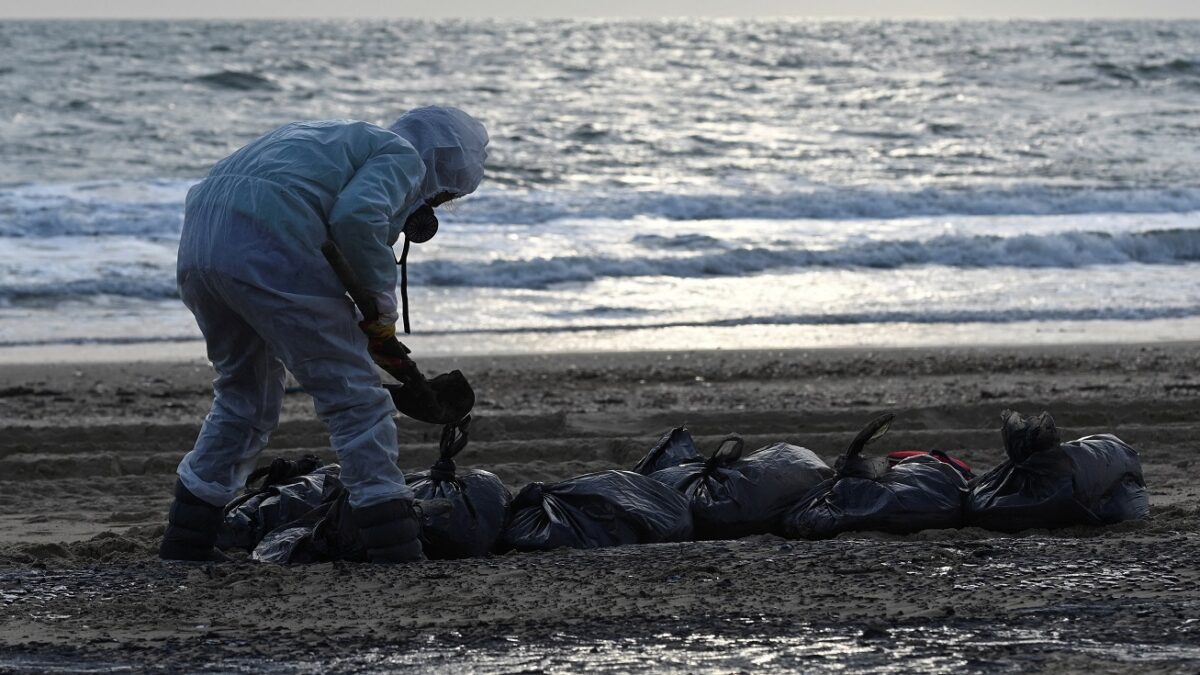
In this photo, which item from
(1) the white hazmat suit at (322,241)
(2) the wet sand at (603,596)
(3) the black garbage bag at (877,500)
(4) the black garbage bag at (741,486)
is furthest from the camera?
(4) the black garbage bag at (741,486)

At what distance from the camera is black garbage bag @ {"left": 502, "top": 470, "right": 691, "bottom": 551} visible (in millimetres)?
4449

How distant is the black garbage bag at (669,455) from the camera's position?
203 inches

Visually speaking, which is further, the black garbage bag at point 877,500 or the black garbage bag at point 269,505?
the black garbage bag at point 269,505

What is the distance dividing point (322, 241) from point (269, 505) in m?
1.19

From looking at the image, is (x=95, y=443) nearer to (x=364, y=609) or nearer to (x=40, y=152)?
(x=364, y=609)

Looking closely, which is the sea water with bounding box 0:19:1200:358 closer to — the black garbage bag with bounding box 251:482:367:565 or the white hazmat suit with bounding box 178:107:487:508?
the black garbage bag with bounding box 251:482:367:565

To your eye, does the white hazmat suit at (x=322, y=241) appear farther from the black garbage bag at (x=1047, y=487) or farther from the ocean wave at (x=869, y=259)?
the ocean wave at (x=869, y=259)

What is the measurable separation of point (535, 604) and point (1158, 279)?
10.3 m

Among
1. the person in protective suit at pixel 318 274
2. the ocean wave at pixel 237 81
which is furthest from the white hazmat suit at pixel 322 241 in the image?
the ocean wave at pixel 237 81

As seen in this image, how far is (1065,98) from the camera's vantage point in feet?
100

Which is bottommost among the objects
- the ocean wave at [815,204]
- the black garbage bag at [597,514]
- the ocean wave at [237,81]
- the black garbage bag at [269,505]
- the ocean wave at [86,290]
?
the ocean wave at [86,290]

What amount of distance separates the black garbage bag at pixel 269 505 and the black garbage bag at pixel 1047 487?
211 centimetres

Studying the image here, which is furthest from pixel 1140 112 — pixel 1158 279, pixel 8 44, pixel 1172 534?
pixel 8 44

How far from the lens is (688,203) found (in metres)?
17.0
